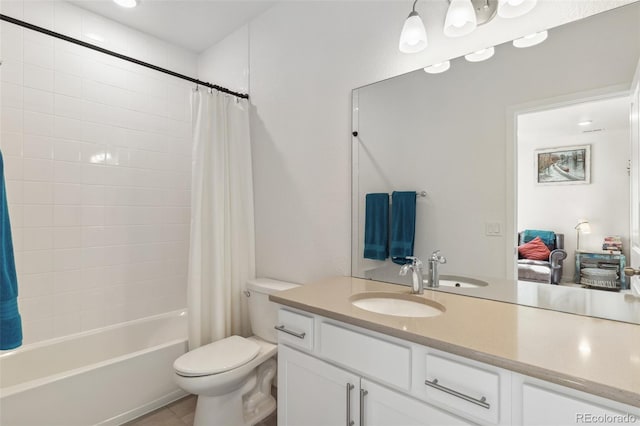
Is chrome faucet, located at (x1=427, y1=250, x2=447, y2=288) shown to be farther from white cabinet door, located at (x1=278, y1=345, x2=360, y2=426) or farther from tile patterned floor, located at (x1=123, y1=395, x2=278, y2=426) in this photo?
tile patterned floor, located at (x1=123, y1=395, x2=278, y2=426)

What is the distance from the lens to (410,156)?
158 centimetres

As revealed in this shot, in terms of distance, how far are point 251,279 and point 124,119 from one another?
5.15ft

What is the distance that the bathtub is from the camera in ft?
4.99

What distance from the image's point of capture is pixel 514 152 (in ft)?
4.14

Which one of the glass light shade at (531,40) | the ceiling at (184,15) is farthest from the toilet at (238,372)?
the ceiling at (184,15)

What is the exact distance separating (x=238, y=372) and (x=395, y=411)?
904 mm

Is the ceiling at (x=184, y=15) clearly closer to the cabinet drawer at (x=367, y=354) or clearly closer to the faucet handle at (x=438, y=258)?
the faucet handle at (x=438, y=258)

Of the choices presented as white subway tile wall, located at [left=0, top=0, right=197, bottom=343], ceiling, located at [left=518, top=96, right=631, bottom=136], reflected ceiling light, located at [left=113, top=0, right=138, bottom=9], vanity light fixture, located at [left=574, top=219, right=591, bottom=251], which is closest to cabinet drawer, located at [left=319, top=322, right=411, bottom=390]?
vanity light fixture, located at [left=574, top=219, right=591, bottom=251]

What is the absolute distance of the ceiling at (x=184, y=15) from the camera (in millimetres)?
2150

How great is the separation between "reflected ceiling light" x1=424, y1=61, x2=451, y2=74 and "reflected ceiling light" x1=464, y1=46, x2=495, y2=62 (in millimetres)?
83

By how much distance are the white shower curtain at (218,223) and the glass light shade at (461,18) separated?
144cm

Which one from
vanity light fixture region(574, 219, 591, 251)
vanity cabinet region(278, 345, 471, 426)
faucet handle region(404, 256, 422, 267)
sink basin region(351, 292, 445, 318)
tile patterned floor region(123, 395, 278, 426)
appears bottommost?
tile patterned floor region(123, 395, 278, 426)

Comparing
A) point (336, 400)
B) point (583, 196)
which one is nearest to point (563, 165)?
point (583, 196)

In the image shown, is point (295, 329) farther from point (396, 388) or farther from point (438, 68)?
point (438, 68)
